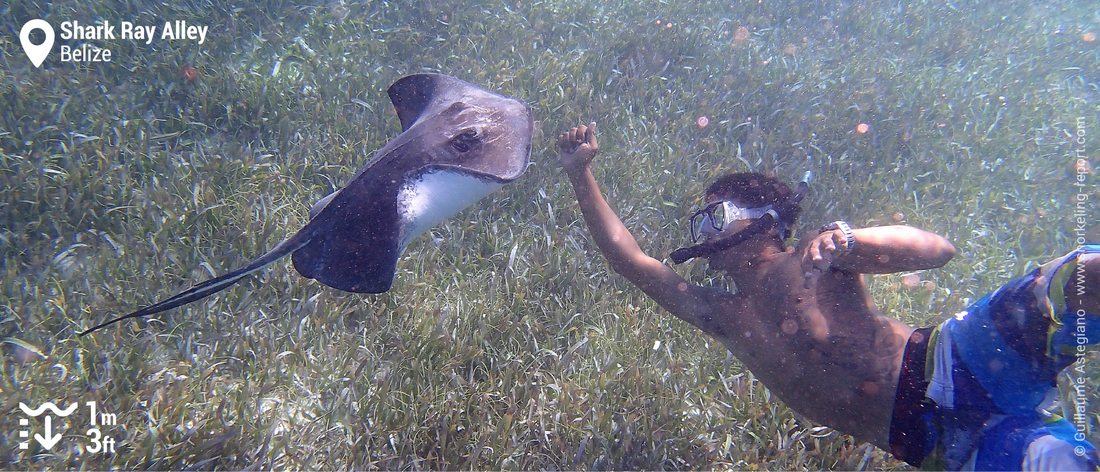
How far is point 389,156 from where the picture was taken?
324 centimetres

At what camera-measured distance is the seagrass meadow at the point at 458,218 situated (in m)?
3.10

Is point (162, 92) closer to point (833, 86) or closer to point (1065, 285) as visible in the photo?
point (1065, 285)

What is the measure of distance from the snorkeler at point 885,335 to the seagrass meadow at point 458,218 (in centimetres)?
64

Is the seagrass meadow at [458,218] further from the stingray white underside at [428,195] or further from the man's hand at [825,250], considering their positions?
the man's hand at [825,250]

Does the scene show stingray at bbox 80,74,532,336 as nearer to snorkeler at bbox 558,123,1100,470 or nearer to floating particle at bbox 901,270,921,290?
snorkeler at bbox 558,123,1100,470

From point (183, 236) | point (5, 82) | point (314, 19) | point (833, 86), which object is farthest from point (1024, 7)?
point (5, 82)

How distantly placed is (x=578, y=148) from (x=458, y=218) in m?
1.54

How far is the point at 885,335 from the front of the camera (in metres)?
2.72

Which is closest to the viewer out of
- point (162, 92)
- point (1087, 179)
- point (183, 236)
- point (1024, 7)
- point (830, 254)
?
point (830, 254)

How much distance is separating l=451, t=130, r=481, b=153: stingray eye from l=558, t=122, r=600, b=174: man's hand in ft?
2.16

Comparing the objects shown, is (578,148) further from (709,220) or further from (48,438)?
(48,438)

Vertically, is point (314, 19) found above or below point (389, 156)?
above

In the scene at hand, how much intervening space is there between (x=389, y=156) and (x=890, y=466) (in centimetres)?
385

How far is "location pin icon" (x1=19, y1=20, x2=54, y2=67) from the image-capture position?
5152 mm
